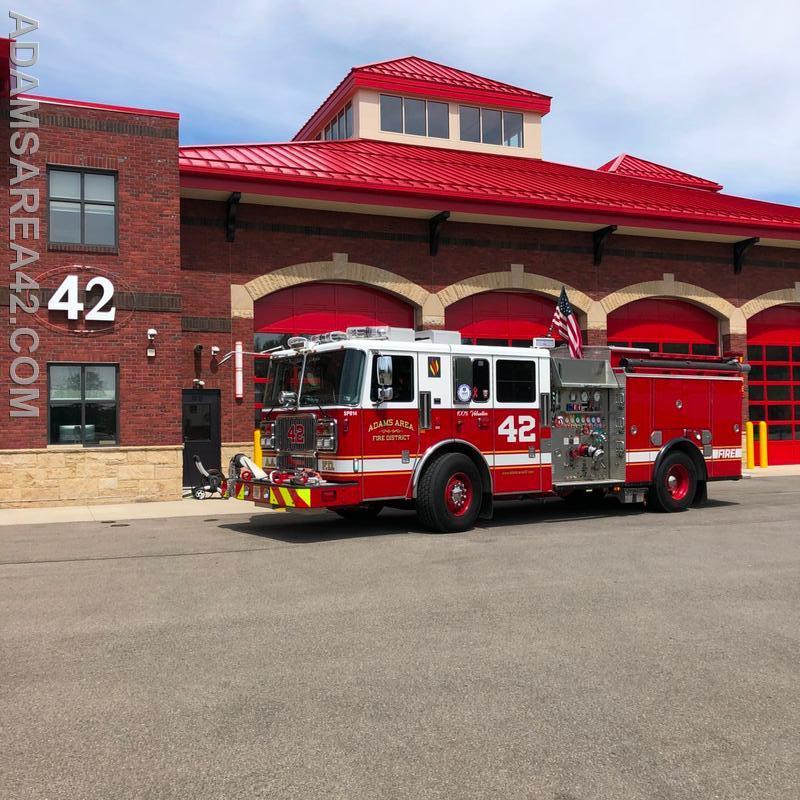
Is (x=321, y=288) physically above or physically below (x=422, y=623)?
above

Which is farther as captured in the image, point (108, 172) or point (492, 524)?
point (108, 172)

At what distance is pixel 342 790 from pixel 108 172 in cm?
1504

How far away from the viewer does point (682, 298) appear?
23.0 metres

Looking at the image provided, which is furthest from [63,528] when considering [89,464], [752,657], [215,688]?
[752,657]

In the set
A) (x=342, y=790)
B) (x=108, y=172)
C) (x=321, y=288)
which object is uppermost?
(x=108, y=172)

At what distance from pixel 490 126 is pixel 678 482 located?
54.9ft

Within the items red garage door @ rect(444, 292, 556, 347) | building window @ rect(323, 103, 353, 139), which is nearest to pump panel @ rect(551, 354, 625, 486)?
red garage door @ rect(444, 292, 556, 347)

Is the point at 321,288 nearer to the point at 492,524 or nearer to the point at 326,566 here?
the point at 492,524

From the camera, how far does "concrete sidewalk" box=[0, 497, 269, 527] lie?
549 inches

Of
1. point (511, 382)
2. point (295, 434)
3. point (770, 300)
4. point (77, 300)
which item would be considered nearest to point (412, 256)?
point (77, 300)

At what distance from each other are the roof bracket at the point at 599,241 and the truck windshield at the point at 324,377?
1197 cm

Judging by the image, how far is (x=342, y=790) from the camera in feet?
12.0

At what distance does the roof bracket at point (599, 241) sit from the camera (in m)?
21.7

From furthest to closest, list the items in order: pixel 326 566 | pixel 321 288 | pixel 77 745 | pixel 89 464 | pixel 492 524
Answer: pixel 321 288 < pixel 89 464 < pixel 492 524 < pixel 326 566 < pixel 77 745
